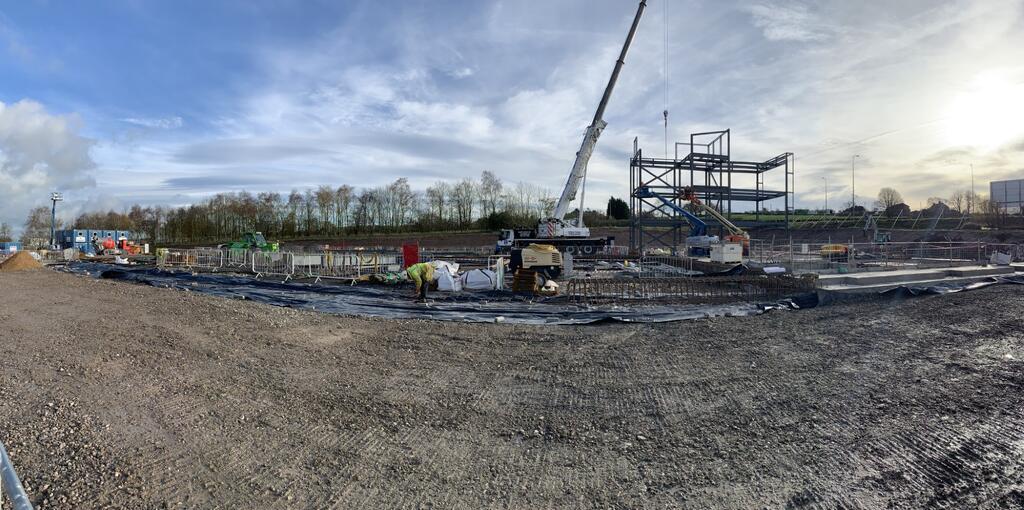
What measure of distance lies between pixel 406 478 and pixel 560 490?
3.74ft

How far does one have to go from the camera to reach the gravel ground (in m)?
3.71

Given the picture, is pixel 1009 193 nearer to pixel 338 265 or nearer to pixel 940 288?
pixel 940 288

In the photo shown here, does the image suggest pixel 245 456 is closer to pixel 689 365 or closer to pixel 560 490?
pixel 560 490

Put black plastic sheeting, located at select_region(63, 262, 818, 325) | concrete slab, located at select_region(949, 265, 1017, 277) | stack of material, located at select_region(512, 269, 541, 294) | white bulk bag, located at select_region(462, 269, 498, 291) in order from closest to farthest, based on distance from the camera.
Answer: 1. black plastic sheeting, located at select_region(63, 262, 818, 325)
2. stack of material, located at select_region(512, 269, 541, 294)
3. white bulk bag, located at select_region(462, 269, 498, 291)
4. concrete slab, located at select_region(949, 265, 1017, 277)

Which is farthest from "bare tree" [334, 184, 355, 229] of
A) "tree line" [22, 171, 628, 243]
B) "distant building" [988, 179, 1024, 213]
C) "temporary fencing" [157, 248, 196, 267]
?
"distant building" [988, 179, 1024, 213]

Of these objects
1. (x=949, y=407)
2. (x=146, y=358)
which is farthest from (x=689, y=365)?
(x=146, y=358)

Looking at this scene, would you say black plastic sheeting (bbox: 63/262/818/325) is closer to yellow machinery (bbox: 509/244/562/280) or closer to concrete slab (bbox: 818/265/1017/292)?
yellow machinery (bbox: 509/244/562/280)

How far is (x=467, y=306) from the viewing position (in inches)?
535

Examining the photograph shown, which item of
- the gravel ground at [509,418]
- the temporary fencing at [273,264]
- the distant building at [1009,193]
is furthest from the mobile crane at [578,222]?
the distant building at [1009,193]

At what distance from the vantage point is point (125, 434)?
14.5ft

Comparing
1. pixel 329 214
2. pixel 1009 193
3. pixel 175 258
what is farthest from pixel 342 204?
pixel 1009 193

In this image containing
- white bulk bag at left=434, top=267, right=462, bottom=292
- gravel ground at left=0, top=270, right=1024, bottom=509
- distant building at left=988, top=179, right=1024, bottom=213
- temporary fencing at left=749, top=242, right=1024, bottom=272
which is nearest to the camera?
gravel ground at left=0, top=270, right=1024, bottom=509

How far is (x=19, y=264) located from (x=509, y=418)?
103ft

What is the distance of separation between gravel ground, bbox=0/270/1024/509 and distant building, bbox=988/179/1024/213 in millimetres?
66895
